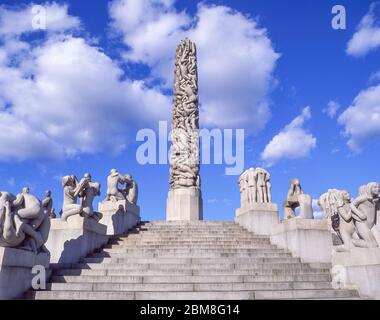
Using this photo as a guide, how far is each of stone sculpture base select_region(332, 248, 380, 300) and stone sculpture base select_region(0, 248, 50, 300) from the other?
754 centimetres

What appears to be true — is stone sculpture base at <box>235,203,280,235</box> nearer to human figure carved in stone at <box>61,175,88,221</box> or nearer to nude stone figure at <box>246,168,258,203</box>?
nude stone figure at <box>246,168,258,203</box>

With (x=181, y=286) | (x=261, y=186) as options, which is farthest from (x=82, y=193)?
(x=261, y=186)

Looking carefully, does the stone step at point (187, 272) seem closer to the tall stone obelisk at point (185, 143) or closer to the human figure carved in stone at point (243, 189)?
the human figure carved in stone at point (243, 189)

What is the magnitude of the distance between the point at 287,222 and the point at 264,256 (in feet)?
5.09

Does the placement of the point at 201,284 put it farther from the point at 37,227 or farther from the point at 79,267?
the point at 37,227

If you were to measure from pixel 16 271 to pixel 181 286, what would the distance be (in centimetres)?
382

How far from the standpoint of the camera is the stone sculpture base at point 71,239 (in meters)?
10.4

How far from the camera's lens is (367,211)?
8781 millimetres

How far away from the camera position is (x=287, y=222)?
38.6ft

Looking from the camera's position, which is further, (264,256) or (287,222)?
(287,222)

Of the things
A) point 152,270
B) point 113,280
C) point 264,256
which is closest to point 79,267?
point 113,280

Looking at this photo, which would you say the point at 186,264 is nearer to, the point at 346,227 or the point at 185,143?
the point at 346,227

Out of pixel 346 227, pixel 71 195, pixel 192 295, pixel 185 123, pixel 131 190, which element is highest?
pixel 185 123
